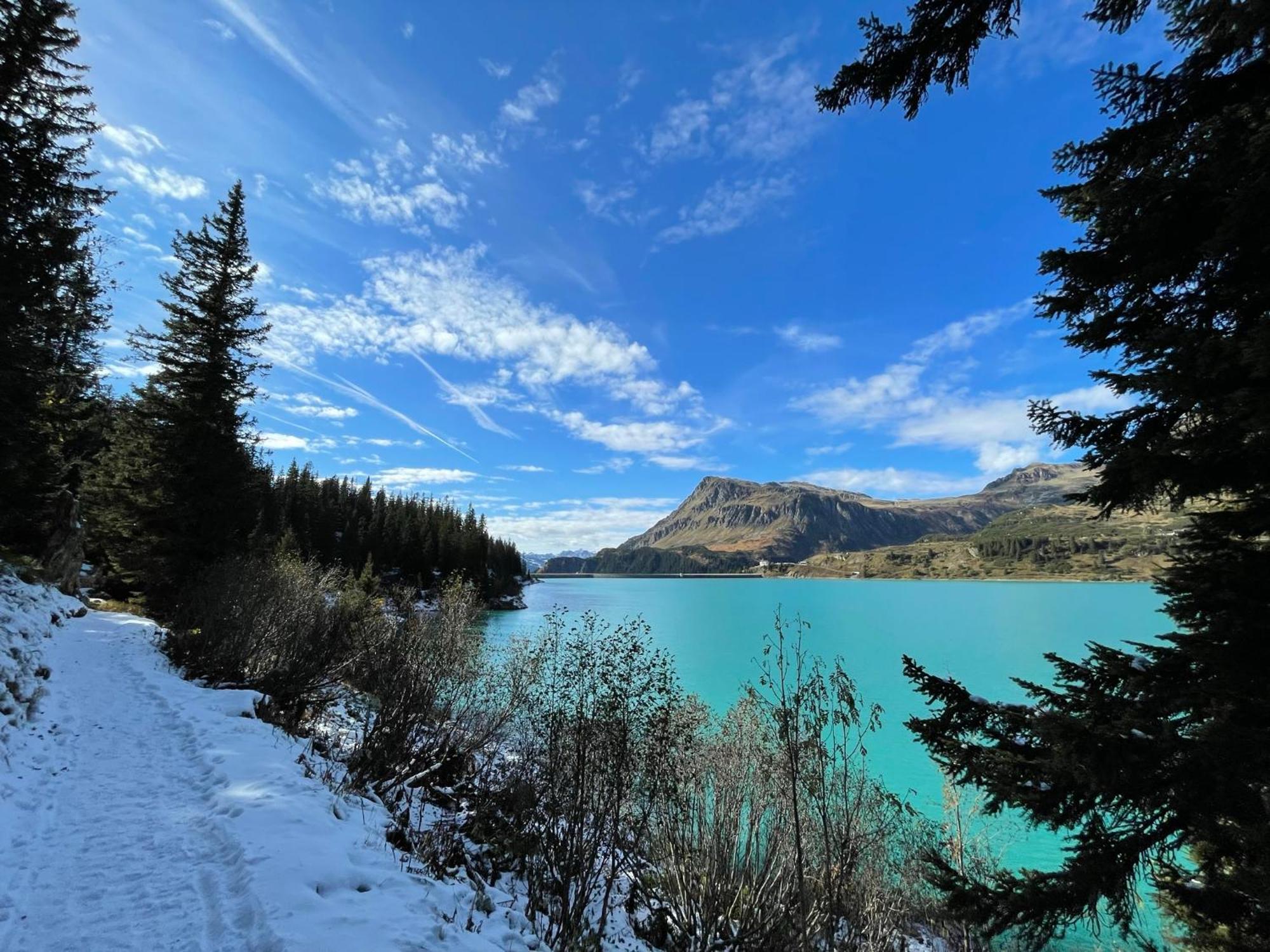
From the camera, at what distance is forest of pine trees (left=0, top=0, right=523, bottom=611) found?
13.3 meters

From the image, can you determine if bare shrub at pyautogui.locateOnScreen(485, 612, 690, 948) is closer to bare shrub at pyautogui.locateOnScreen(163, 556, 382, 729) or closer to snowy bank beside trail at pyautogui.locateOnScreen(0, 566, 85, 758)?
bare shrub at pyautogui.locateOnScreen(163, 556, 382, 729)

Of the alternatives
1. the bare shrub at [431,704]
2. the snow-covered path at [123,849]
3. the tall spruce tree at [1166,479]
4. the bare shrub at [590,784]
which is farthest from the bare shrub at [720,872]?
the snow-covered path at [123,849]

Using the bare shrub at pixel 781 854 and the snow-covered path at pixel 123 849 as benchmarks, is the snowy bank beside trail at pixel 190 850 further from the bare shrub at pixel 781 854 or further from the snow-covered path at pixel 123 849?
the bare shrub at pixel 781 854

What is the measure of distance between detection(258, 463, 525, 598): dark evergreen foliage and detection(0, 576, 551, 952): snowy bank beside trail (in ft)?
164

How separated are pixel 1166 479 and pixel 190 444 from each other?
88.2 ft

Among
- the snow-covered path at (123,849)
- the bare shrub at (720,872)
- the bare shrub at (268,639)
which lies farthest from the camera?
the bare shrub at (268,639)

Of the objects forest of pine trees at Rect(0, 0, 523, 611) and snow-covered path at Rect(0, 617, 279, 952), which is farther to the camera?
forest of pine trees at Rect(0, 0, 523, 611)

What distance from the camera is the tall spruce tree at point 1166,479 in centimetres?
317

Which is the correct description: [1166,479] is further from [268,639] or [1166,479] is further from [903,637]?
[903,637]

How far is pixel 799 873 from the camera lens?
6.99m

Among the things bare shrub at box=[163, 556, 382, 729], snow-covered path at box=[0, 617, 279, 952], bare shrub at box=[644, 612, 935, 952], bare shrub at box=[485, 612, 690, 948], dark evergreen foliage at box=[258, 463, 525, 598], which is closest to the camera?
snow-covered path at box=[0, 617, 279, 952]

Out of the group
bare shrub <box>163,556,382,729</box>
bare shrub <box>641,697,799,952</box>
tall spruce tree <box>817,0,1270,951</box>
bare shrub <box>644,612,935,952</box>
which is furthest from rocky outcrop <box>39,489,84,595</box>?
tall spruce tree <box>817,0,1270,951</box>

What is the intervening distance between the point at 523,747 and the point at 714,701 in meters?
18.3

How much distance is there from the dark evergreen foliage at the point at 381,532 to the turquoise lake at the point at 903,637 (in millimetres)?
9514
